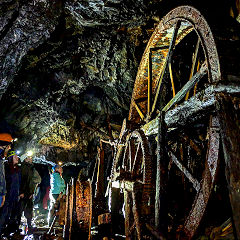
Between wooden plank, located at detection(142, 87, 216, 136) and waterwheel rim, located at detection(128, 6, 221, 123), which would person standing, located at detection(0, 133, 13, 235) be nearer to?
waterwheel rim, located at detection(128, 6, 221, 123)

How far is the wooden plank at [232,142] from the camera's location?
1.47m

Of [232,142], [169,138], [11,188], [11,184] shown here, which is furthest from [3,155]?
[232,142]

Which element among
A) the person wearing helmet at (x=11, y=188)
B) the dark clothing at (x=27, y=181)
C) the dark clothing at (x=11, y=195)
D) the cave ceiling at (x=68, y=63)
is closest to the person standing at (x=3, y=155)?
the person wearing helmet at (x=11, y=188)

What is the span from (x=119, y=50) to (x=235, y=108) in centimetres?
575

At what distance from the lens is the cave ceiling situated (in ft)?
17.4

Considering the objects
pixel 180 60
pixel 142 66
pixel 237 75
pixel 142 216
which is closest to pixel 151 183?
pixel 142 216

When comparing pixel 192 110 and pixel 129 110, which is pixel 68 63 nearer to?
pixel 129 110

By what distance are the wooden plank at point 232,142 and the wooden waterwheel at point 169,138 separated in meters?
0.16

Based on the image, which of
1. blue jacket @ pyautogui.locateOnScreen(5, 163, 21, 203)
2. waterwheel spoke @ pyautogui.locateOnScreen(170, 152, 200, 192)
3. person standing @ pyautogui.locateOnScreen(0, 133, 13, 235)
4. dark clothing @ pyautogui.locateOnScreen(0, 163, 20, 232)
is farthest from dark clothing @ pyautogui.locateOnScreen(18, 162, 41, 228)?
waterwheel spoke @ pyautogui.locateOnScreen(170, 152, 200, 192)

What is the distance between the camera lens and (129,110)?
20.7 ft

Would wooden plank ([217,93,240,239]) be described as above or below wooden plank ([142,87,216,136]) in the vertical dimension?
below

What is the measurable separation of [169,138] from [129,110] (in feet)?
9.44

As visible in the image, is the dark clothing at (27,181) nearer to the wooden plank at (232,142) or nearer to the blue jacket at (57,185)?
the blue jacket at (57,185)

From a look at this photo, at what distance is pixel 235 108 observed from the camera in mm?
1749
